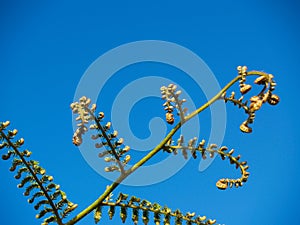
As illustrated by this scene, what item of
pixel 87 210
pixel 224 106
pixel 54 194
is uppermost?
pixel 224 106

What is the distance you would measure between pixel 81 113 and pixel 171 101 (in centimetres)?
90

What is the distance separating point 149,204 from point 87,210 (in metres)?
0.67

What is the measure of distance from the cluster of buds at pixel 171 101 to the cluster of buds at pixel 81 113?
72cm

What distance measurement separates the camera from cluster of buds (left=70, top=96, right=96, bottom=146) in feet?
12.9

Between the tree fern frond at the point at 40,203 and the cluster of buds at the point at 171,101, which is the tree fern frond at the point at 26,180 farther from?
the cluster of buds at the point at 171,101

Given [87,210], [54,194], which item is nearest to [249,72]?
[87,210]

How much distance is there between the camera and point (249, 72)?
400 centimetres

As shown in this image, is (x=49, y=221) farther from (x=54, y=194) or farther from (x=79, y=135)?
(x=79, y=135)

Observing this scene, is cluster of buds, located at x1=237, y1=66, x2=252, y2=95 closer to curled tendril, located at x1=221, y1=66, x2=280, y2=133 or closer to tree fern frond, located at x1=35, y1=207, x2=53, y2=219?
curled tendril, located at x1=221, y1=66, x2=280, y2=133

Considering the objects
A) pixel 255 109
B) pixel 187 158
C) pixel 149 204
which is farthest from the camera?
pixel 149 204

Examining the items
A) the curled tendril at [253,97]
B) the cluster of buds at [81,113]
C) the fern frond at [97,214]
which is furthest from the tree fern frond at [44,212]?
the curled tendril at [253,97]

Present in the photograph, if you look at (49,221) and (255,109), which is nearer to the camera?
(255,109)

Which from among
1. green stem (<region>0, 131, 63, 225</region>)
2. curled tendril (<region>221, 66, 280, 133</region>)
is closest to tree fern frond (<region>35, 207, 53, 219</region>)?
green stem (<region>0, 131, 63, 225</region>)

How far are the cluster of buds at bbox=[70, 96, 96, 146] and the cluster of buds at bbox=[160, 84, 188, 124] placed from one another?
722 millimetres
